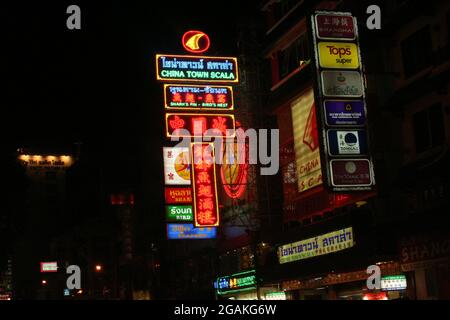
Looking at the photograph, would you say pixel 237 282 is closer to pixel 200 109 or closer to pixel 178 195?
pixel 178 195

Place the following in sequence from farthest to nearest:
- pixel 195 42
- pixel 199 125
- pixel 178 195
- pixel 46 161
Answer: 1. pixel 46 161
2. pixel 178 195
3. pixel 195 42
4. pixel 199 125

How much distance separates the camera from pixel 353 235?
68.2 feet

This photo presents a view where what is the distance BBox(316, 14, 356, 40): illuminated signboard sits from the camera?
65.7ft

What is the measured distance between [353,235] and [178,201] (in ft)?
35.1

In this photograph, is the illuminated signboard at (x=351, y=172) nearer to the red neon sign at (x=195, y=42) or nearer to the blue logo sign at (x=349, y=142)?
the blue logo sign at (x=349, y=142)

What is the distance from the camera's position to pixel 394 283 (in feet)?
64.2

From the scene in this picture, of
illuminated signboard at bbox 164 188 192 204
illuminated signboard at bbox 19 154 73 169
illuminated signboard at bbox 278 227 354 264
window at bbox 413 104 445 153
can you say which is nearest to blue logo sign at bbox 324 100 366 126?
window at bbox 413 104 445 153

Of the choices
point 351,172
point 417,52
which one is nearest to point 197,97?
point 351,172

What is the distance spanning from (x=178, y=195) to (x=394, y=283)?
12554mm

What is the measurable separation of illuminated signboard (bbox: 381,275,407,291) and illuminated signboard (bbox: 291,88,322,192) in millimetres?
5202

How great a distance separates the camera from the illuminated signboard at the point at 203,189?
27797 millimetres

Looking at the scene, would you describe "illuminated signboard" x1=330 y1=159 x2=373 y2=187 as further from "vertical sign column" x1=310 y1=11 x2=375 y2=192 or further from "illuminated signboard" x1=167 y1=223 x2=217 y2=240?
"illuminated signboard" x1=167 y1=223 x2=217 y2=240

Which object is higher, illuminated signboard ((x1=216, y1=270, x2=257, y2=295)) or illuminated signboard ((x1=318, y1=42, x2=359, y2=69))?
illuminated signboard ((x1=318, y1=42, x2=359, y2=69))

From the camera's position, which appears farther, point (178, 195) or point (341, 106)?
point (178, 195)
